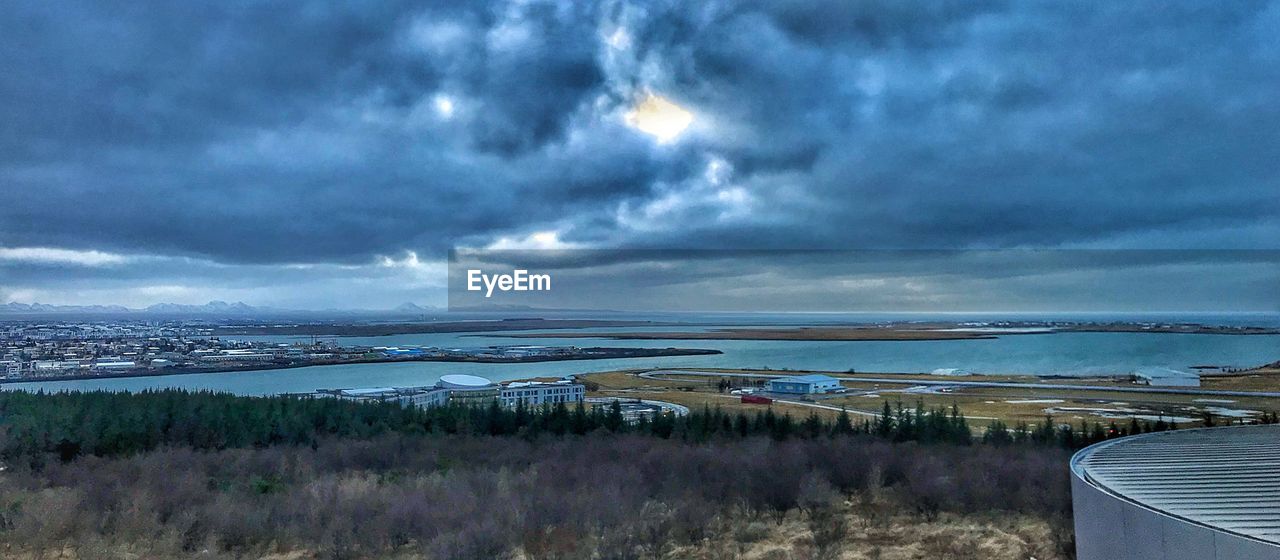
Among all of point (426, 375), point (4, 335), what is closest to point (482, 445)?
point (4, 335)

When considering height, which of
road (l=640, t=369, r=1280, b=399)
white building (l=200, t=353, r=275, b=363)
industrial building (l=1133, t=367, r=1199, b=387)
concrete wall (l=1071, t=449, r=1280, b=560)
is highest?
concrete wall (l=1071, t=449, r=1280, b=560)

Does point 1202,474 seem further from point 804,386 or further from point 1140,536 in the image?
point 804,386

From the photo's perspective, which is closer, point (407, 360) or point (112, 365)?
point (112, 365)

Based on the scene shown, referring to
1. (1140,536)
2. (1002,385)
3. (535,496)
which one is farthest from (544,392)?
(1140,536)

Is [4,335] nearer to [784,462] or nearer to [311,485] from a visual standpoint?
[311,485]

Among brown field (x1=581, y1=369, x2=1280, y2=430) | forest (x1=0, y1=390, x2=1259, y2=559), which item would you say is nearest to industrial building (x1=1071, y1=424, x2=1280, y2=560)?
forest (x1=0, y1=390, x2=1259, y2=559)

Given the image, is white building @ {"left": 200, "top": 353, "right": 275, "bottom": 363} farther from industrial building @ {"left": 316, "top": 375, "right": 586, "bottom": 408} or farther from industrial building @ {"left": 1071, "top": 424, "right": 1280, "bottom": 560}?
industrial building @ {"left": 1071, "top": 424, "right": 1280, "bottom": 560}
